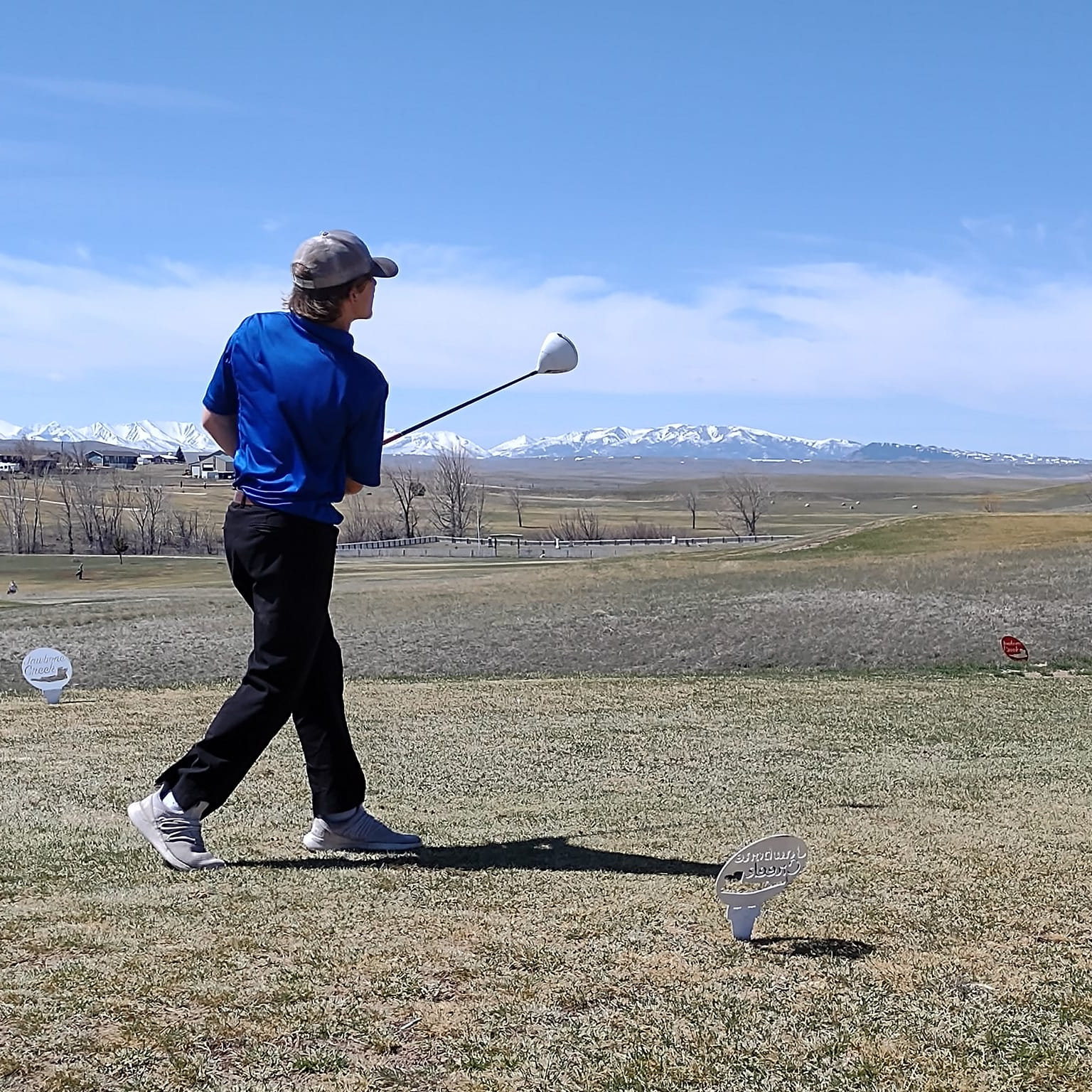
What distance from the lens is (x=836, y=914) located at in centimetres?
469

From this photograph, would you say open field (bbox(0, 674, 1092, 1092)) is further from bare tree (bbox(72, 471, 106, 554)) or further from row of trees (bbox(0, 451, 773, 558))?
bare tree (bbox(72, 471, 106, 554))

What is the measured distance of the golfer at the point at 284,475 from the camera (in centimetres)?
541

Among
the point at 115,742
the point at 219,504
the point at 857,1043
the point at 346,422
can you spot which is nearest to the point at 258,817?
the point at 346,422

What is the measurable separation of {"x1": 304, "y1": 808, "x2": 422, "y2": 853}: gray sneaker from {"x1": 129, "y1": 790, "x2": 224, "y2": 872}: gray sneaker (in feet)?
1.67

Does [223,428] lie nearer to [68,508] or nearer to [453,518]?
[453,518]

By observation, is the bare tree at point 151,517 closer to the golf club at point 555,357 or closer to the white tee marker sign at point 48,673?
the white tee marker sign at point 48,673

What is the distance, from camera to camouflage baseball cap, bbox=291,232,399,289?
546 cm

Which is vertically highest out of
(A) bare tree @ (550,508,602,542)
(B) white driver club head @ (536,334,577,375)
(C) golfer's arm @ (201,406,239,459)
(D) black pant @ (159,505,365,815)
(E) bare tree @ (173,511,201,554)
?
(B) white driver club head @ (536,334,577,375)

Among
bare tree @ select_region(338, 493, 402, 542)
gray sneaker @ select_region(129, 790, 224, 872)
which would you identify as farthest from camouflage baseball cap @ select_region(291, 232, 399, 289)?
bare tree @ select_region(338, 493, 402, 542)

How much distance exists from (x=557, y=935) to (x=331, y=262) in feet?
8.56

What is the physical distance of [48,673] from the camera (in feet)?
36.6

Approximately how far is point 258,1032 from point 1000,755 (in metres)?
6.72

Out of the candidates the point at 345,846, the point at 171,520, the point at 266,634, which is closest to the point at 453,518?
the point at 171,520

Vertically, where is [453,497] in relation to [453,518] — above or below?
above
